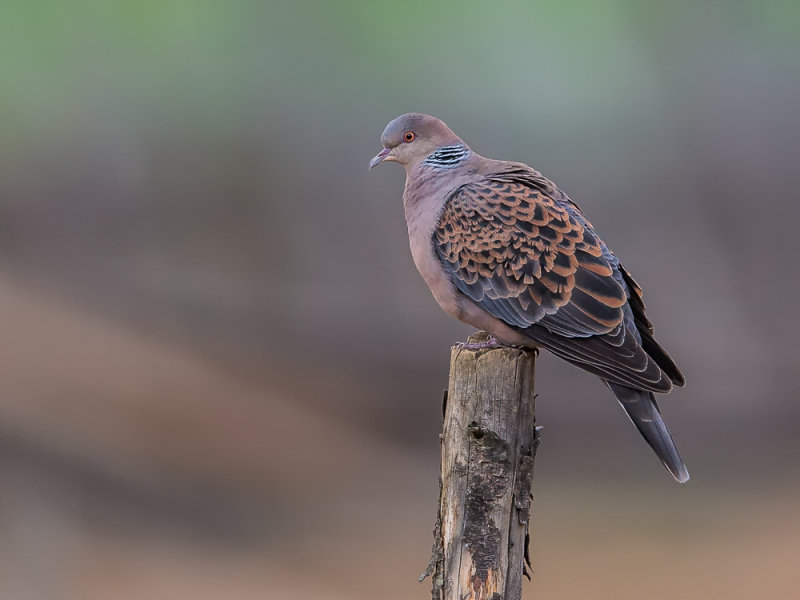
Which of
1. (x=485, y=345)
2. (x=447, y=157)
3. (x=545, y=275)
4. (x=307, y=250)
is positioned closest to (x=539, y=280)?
(x=545, y=275)

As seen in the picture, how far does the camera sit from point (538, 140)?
30.9 ft

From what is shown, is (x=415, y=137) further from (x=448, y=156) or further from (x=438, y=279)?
(x=438, y=279)

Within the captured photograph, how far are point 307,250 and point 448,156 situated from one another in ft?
16.9

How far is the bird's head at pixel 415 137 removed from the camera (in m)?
4.60

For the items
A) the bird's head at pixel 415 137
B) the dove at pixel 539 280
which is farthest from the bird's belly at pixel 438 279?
the bird's head at pixel 415 137

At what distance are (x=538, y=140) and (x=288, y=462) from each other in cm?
385

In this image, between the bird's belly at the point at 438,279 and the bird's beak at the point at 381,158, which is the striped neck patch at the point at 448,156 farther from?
the bird's belly at the point at 438,279

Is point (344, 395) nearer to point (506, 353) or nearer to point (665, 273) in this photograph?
point (665, 273)

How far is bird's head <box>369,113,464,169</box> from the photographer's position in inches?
181

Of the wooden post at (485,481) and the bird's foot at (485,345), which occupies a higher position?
the bird's foot at (485,345)

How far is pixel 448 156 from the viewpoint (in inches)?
177

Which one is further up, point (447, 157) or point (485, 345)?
point (447, 157)

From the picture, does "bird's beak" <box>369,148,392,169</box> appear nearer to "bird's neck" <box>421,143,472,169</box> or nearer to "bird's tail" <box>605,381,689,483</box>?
"bird's neck" <box>421,143,472,169</box>

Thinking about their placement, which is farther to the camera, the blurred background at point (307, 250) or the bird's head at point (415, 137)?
the blurred background at point (307, 250)
